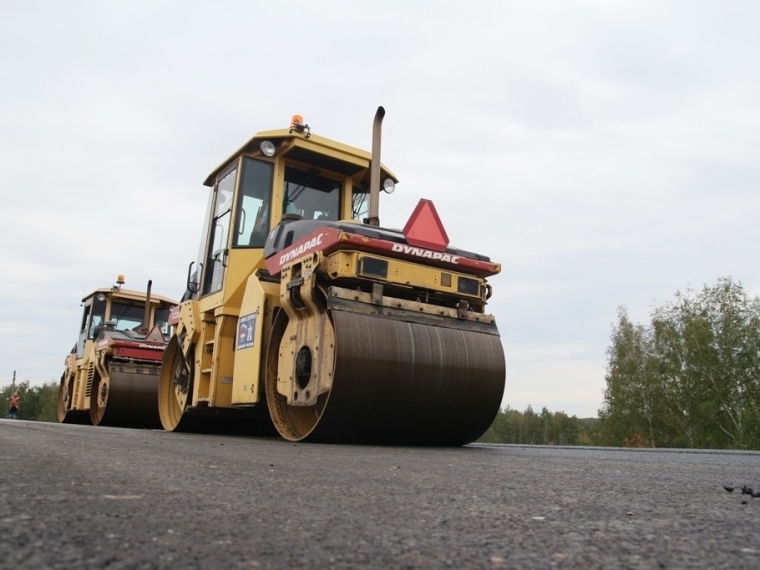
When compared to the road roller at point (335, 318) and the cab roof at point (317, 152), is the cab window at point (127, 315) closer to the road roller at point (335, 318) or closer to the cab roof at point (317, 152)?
the road roller at point (335, 318)

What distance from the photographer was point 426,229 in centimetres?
554

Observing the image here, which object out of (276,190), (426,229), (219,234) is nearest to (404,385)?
(426,229)

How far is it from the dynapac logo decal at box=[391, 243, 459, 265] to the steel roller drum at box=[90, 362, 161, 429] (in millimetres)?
8180

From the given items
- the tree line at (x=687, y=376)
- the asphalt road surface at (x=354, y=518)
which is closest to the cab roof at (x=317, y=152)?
the asphalt road surface at (x=354, y=518)

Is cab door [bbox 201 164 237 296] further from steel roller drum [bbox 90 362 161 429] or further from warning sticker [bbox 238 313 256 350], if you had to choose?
steel roller drum [bbox 90 362 161 429]

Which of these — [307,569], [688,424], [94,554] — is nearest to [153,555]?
[94,554]

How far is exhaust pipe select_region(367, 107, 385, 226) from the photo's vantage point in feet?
20.4

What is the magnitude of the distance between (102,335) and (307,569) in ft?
43.6

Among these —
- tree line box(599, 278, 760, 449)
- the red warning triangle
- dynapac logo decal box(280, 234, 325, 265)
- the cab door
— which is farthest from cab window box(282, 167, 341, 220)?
tree line box(599, 278, 760, 449)

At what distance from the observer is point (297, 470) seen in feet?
9.26

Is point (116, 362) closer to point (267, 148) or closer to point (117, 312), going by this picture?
point (117, 312)

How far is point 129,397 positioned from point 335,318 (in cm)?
840

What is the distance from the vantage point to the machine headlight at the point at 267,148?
702 cm

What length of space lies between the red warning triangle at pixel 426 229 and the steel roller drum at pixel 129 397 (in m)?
8.12
